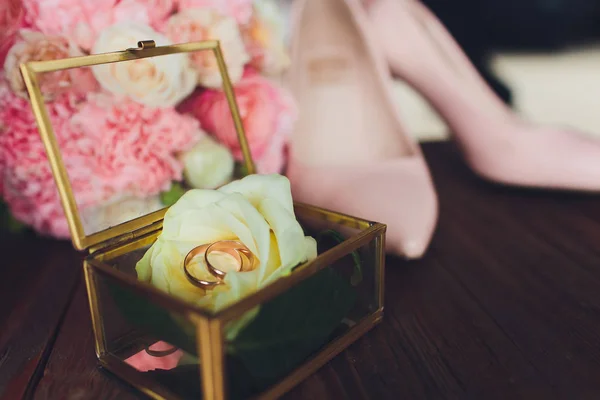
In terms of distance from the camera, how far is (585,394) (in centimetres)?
30

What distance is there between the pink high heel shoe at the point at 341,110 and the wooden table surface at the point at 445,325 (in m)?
0.10

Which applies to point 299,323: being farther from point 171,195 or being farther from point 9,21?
point 9,21

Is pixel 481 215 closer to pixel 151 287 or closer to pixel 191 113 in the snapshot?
pixel 191 113

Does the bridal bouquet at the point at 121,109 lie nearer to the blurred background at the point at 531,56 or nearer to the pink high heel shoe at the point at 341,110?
the pink high heel shoe at the point at 341,110

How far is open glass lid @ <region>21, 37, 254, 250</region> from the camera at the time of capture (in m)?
0.37

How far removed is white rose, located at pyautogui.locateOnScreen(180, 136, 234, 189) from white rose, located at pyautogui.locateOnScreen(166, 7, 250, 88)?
5 centimetres

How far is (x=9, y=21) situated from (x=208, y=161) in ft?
0.62

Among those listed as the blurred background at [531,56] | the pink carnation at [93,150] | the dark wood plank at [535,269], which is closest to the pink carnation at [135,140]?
the pink carnation at [93,150]

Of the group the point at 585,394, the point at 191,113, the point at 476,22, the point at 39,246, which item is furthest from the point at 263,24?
the point at 476,22

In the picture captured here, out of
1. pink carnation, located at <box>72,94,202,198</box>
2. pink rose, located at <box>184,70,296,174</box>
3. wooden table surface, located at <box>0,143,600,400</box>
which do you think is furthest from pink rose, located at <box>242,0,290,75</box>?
wooden table surface, located at <box>0,143,600,400</box>

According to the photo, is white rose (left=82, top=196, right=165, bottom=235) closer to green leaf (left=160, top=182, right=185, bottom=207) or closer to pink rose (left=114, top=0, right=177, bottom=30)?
green leaf (left=160, top=182, right=185, bottom=207)

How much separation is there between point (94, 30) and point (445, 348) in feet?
1.14

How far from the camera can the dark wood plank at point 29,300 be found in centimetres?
33

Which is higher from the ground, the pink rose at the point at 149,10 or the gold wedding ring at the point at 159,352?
the pink rose at the point at 149,10
